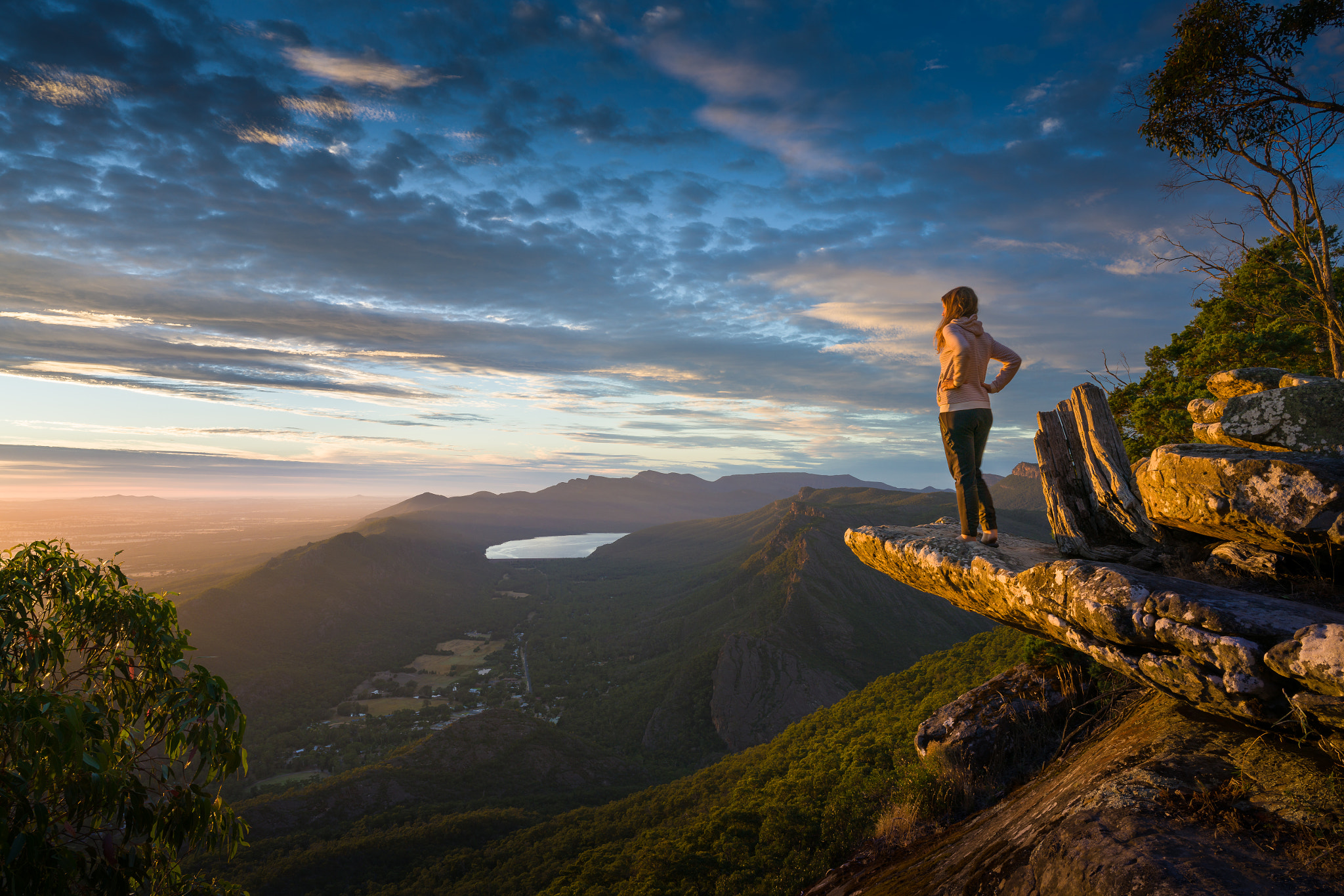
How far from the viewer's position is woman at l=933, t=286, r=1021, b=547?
7.35m

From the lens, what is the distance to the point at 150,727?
220 inches

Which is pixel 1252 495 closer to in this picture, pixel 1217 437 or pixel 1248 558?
pixel 1248 558

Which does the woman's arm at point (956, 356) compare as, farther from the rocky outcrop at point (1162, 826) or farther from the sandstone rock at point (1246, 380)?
the sandstone rock at point (1246, 380)

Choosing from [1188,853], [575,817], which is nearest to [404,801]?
[575,817]

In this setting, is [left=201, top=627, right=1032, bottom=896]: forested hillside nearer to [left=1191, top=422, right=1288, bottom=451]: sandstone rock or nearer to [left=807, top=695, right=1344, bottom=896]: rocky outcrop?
[left=807, top=695, right=1344, bottom=896]: rocky outcrop

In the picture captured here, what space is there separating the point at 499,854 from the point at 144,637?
38.5 m

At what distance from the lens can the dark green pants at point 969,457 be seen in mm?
7520

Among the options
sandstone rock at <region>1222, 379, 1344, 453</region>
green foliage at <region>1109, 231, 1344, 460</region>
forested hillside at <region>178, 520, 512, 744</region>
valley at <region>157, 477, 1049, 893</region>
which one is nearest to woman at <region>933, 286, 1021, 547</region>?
sandstone rock at <region>1222, 379, 1344, 453</region>

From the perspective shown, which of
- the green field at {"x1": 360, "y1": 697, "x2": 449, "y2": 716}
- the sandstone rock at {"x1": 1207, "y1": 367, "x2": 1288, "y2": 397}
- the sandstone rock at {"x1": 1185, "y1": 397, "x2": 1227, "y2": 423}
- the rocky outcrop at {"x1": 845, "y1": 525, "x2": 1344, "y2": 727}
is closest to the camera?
the rocky outcrop at {"x1": 845, "y1": 525, "x2": 1344, "y2": 727}

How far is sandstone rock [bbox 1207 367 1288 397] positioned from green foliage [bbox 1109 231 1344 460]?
669cm

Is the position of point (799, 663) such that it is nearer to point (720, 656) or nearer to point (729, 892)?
point (720, 656)

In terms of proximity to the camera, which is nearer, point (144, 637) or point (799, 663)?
point (144, 637)

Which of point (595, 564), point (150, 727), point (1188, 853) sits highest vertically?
point (150, 727)

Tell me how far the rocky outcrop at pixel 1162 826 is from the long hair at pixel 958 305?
548 centimetres
